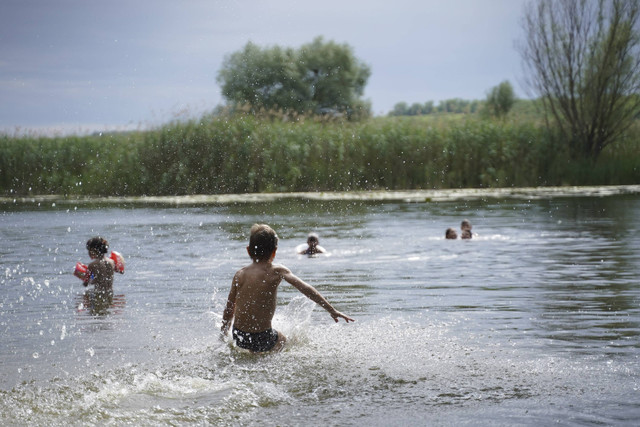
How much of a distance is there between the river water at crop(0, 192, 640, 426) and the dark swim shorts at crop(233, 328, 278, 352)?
0.38ft

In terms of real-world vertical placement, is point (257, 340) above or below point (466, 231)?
below

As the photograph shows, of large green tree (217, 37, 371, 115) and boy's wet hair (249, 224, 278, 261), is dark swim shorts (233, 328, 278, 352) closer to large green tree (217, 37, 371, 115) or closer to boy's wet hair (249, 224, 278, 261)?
boy's wet hair (249, 224, 278, 261)

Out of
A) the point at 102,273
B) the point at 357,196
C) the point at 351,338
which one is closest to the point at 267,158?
the point at 357,196

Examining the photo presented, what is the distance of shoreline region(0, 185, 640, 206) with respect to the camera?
28641mm

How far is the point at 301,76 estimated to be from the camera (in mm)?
72000

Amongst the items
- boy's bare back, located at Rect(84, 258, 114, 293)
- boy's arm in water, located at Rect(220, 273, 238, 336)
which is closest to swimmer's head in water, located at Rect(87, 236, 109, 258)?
boy's bare back, located at Rect(84, 258, 114, 293)

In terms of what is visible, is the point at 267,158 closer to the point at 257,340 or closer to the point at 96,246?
the point at 96,246

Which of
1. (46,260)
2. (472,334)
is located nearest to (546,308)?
(472,334)

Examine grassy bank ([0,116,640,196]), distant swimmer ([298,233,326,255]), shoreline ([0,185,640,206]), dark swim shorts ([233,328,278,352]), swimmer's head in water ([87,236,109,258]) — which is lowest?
dark swim shorts ([233,328,278,352])

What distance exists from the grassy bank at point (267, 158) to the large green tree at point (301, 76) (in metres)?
34.5

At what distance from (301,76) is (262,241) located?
66419 millimetres

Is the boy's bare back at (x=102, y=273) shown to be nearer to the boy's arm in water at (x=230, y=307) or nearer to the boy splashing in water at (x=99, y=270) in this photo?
the boy splashing in water at (x=99, y=270)

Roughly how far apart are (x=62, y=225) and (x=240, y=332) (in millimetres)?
15669

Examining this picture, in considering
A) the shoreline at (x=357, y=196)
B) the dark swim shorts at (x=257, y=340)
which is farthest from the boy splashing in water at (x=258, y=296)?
the shoreline at (x=357, y=196)
